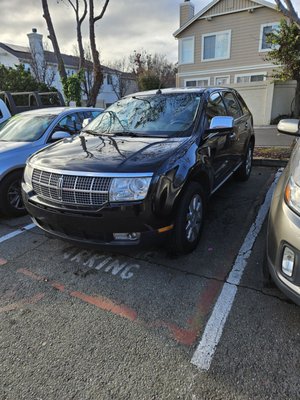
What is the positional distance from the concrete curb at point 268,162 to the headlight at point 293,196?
487 cm

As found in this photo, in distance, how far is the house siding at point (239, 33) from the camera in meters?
17.4

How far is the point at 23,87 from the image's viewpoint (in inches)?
674

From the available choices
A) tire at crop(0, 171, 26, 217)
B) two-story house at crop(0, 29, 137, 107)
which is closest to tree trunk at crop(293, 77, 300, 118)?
tire at crop(0, 171, 26, 217)

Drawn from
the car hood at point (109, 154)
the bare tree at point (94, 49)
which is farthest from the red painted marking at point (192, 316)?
the bare tree at point (94, 49)

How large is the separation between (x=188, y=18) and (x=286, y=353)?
910 inches

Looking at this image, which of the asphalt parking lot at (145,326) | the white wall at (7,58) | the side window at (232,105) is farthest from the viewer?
the white wall at (7,58)

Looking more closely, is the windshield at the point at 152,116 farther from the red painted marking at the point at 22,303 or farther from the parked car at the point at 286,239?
the red painted marking at the point at 22,303

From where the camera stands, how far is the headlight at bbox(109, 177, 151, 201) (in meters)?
2.51

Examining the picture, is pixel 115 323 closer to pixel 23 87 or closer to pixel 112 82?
pixel 23 87

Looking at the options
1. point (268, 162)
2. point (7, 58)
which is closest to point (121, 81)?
point (7, 58)

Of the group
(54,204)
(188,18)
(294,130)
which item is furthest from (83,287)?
(188,18)

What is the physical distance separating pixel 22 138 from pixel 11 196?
1.11 metres

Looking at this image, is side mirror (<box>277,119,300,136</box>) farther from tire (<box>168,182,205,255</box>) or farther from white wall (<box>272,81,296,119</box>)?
white wall (<box>272,81,296,119</box>)

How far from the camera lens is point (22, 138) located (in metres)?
4.89
